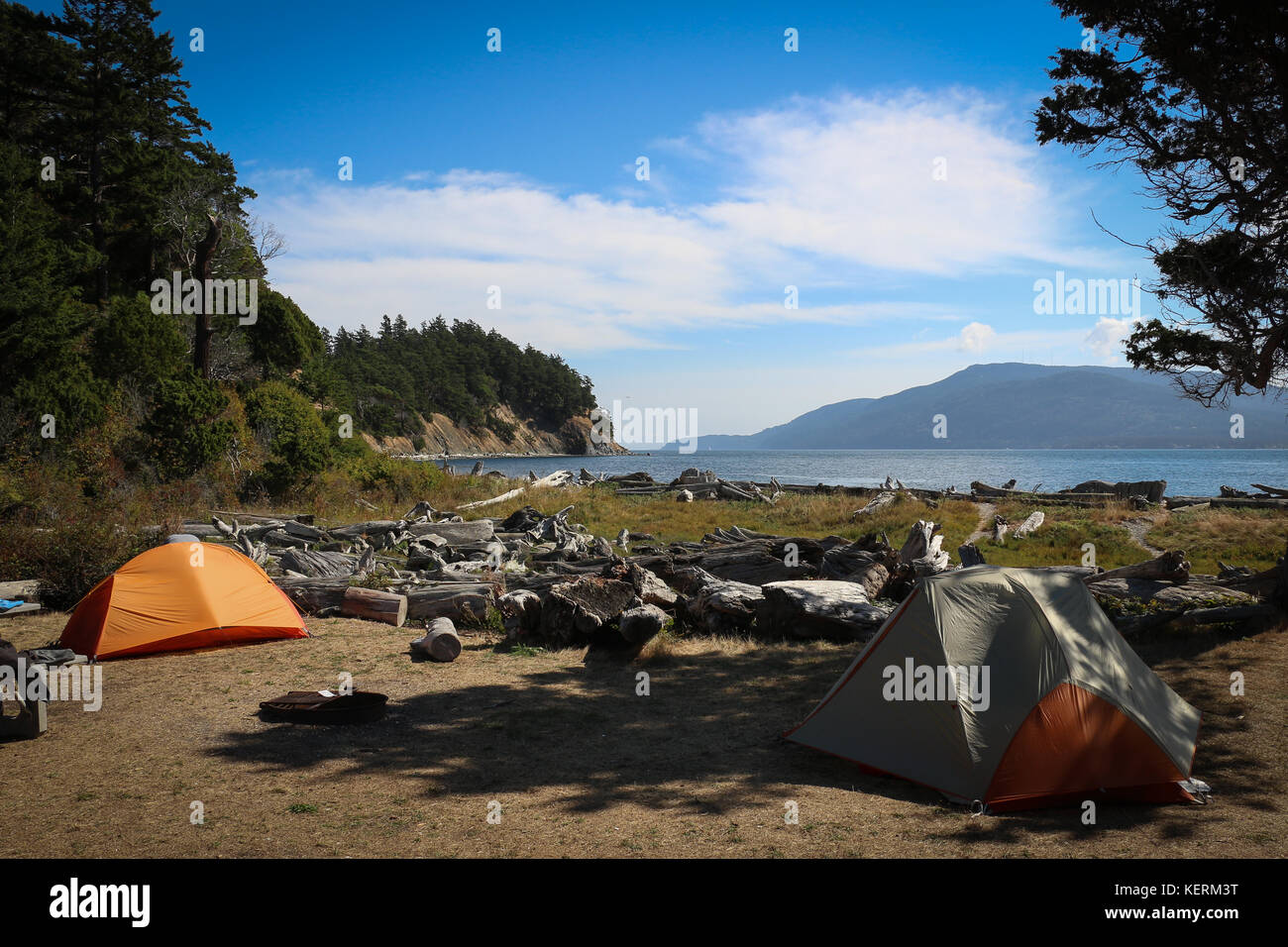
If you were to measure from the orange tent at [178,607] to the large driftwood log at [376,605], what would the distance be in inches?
52.8

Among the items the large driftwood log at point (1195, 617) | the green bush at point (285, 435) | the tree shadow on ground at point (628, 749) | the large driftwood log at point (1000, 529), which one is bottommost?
the tree shadow on ground at point (628, 749)

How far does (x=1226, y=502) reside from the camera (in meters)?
31.2

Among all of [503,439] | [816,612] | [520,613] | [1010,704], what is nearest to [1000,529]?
[816,612]

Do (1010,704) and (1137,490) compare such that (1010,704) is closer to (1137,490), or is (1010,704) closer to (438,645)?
(438,645)

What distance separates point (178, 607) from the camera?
1053 centimetres

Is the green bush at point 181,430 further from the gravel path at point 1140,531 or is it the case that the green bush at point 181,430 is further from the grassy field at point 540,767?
A: the gravel path at point 1140,531

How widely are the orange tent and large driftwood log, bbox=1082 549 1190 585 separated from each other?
12811 millimetres

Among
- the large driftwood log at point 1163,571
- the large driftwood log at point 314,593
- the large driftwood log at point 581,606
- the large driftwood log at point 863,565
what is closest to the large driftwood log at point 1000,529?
the large driftwood log at point 863,565

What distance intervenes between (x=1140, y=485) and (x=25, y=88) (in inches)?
2195

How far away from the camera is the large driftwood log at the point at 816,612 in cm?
1123

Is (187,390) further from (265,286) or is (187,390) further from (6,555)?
(265,286)

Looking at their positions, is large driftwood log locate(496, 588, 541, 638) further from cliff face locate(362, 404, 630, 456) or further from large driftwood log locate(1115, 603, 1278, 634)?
cliff face locate(362, 404, 630, 456)

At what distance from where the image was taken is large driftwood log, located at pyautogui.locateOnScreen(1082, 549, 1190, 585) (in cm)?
1168
